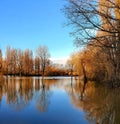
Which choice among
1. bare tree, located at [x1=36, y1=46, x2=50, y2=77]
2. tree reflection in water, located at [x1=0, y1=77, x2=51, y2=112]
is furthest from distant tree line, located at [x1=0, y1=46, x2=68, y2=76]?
tree reflection in water, located at [x1=0, y1=77, x2=51, y2=112]

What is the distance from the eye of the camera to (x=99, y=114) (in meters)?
13.0

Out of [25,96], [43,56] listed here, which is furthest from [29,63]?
[25,96]

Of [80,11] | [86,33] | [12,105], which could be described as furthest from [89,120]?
[12,105]

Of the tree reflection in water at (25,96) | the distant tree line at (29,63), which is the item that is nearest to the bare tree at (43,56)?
the distant tree line at (29,63)

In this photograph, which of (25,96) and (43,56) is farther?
(43,56)

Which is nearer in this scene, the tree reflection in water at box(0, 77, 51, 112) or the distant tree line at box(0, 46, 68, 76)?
the tree reflection in water at box(0, 77, 51, 112)

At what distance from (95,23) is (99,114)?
5.42m

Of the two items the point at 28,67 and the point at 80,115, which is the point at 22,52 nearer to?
the point at 28,67

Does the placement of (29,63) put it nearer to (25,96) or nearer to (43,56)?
(43,56)

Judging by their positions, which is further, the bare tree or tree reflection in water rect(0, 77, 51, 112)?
the bare tree

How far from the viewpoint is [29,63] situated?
8231 cm

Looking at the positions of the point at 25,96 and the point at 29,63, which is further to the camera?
the point at 29,63

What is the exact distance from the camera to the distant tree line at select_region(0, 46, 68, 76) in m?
79.1

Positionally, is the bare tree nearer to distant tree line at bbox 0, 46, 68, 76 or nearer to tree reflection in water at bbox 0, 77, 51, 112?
distant tree line at bbox 0, 46, 68, 76
